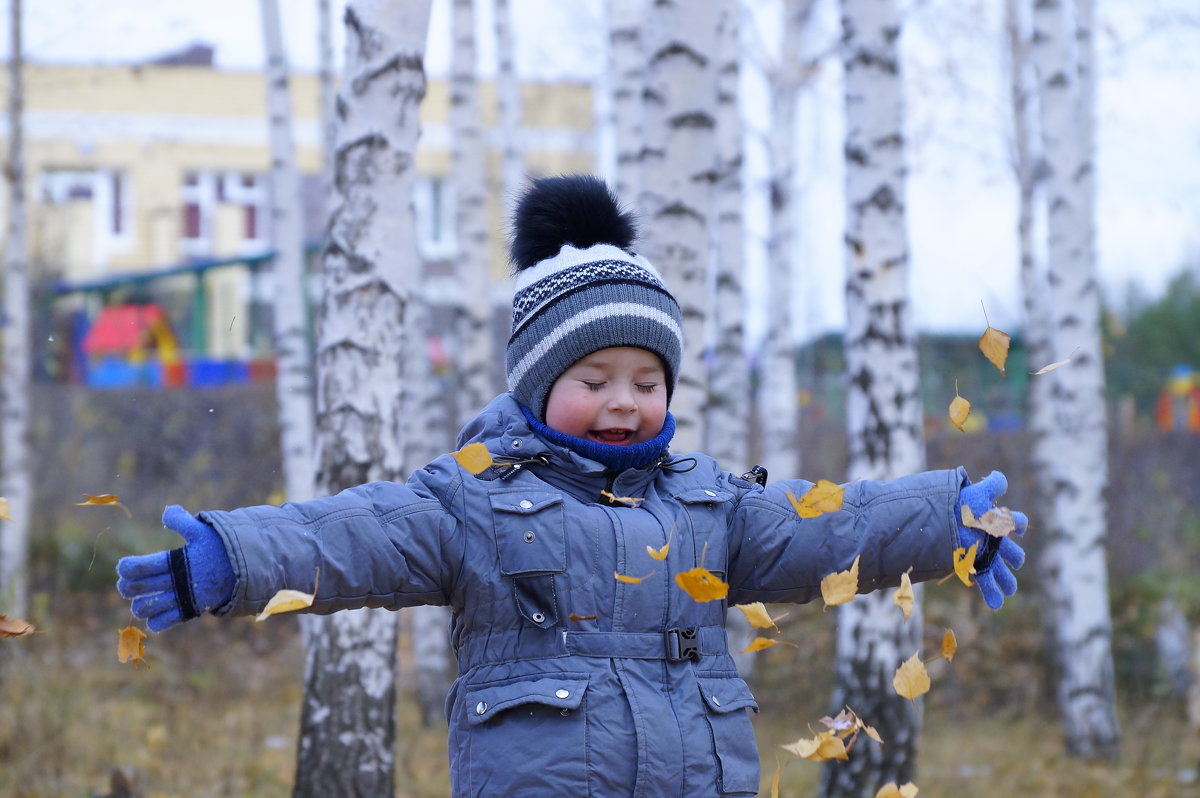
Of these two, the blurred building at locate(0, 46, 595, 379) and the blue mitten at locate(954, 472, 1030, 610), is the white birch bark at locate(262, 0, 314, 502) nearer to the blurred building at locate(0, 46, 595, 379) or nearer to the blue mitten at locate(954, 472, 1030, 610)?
the blue mitten at locate(954, 472, 1030, 610)

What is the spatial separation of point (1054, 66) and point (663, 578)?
7.23m

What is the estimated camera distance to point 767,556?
9.21 ft

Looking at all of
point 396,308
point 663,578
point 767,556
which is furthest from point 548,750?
point 396,308

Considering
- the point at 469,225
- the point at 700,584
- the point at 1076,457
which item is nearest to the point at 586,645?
the point at 700,584

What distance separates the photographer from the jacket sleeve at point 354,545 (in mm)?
2326

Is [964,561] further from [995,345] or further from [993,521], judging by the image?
[995,345]

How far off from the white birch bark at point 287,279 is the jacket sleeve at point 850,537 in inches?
236

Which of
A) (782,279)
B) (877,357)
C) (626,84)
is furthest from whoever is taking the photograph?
(782,279)

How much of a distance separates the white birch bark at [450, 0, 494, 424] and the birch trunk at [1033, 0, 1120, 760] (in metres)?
4.23

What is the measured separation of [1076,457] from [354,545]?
7011 millimetres

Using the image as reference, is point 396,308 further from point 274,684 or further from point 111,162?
point 111,162

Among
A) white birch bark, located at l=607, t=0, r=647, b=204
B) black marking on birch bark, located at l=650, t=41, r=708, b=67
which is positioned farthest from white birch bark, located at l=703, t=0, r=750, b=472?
black marking on birch bark, located at l=650, t=41, r=708, b=67

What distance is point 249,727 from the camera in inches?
315

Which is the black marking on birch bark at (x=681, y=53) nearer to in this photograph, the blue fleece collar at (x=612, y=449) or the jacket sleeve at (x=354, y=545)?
the blue fleece collar at (x=612, y=449)
